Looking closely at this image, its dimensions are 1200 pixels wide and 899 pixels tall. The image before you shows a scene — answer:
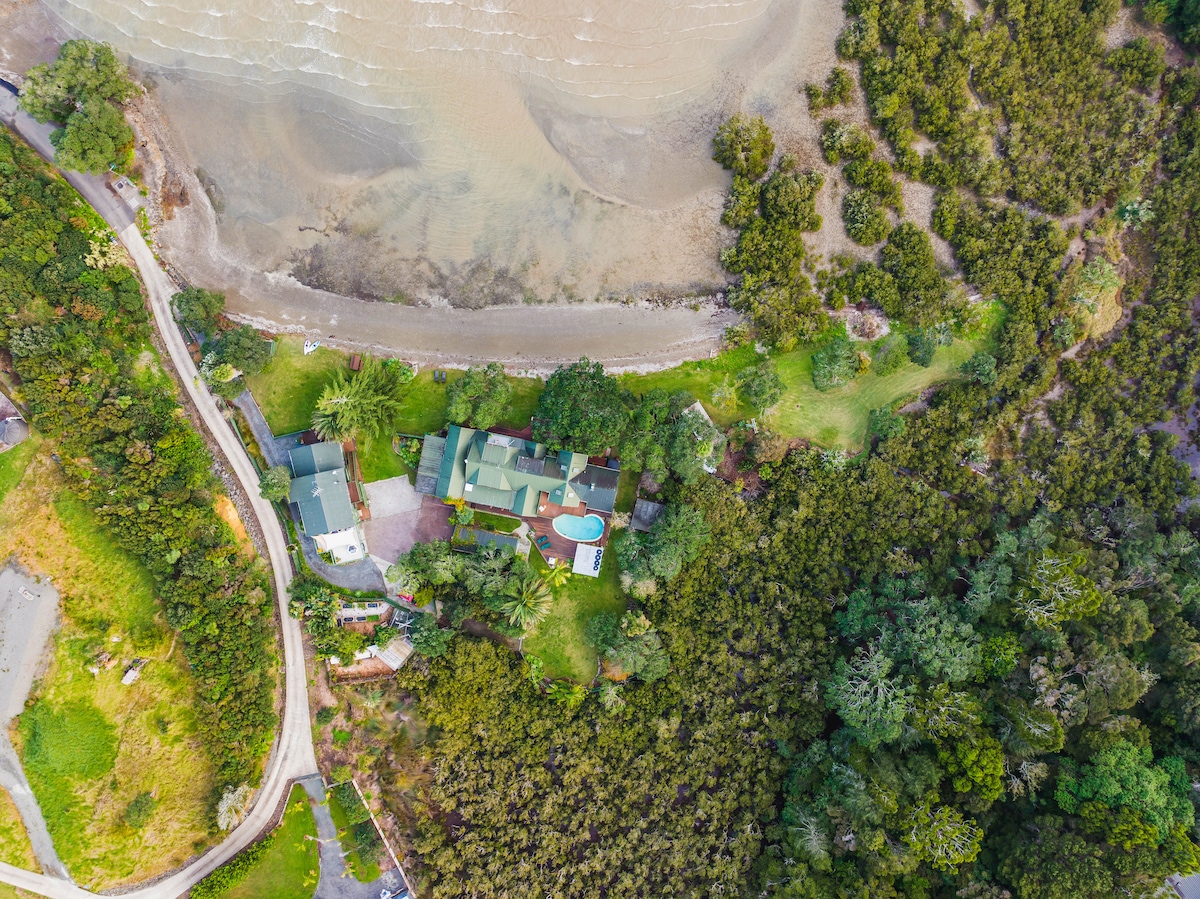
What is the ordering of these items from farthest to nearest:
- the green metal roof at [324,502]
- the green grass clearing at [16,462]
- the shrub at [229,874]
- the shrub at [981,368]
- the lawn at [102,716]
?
the shrub at [981,368] < the green metal roof at [324,502] < the green grass clearing at [16,462] < the lawn at [102,716] < the shrub at [229,874]

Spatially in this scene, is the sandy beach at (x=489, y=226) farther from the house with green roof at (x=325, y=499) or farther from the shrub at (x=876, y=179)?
the house with green roof at (x=325, y=499)

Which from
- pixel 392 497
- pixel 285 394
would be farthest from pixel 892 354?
pixel 285 394

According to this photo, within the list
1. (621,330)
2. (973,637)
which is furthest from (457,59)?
(973,637)

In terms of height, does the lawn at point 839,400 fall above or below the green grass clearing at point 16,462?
above

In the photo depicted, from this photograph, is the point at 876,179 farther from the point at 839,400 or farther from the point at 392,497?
the point at 392,497

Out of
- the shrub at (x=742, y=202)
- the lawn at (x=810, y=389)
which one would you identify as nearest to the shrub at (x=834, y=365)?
the lawn at (x=810, y=389)

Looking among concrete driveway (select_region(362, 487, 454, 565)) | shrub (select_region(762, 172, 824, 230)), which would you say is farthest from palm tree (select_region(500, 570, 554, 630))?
shrub (select_region(762, 172, 824, 230))
